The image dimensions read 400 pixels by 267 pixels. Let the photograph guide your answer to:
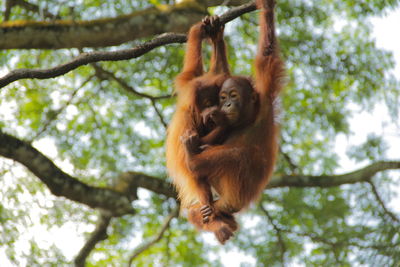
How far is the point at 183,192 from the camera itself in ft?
17.8

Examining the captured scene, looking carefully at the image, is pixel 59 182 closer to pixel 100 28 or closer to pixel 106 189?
pixel 106 189

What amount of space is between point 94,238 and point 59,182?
1250 millimetres

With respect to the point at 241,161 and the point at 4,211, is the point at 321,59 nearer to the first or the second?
the point at 241,161

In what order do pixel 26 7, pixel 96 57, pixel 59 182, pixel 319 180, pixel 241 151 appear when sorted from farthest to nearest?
pixel 26 7
pixel 319 180
pixel 59 182
pixel 241 151
pixel 96 57

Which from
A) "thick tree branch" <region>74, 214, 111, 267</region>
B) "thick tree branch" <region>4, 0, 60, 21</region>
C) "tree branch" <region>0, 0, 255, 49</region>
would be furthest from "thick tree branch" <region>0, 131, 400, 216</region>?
"thick tree branch" <region>4, 0, 60, 21</region>

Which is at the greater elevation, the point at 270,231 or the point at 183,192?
the point at 270,231

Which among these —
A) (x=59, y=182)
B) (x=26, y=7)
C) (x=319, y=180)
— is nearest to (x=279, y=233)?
(x=319, y=180)

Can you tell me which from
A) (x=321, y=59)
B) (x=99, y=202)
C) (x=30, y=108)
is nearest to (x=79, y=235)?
(x=99, y=202)

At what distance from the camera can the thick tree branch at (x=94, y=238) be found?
26.4 feet

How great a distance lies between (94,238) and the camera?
8242mm

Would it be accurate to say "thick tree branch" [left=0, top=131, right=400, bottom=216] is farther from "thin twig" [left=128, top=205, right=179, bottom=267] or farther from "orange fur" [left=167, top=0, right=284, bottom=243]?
"orange fur" [left=167, top=0, right=284, bottom=243]

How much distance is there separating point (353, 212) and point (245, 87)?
345 cm

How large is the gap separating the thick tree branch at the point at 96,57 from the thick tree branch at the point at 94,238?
15.0ft

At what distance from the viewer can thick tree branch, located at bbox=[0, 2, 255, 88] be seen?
387cm
